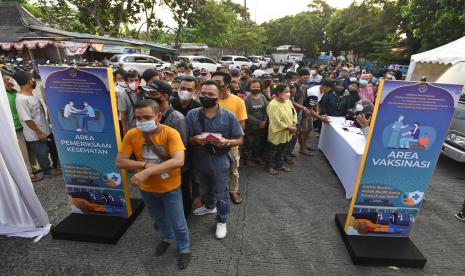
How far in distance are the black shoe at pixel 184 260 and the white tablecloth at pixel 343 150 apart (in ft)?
8.98

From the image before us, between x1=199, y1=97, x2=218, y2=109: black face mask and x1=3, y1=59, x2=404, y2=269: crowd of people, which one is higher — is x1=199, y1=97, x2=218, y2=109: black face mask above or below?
above

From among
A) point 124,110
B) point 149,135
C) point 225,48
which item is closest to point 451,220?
point 149,135

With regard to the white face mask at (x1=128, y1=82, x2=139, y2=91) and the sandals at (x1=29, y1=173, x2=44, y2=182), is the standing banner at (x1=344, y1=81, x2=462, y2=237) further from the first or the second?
the sandals at (x1=29, y1=173, x2=44, y2=182)

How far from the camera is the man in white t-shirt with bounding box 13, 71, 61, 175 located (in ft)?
13.4

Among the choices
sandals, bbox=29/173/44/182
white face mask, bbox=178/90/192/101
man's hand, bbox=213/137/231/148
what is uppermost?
white face mask, bbox=178/90/192/101

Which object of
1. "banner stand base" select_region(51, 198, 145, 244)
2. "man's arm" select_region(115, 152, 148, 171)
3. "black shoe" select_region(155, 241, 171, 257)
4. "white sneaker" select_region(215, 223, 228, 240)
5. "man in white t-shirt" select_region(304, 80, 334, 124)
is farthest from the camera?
"man in white t-shirt" select_region(304, 80, 334, 124)

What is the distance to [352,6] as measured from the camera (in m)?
26.7

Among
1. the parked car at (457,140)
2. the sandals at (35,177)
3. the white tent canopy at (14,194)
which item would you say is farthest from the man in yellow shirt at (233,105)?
the parked car at (457,140)

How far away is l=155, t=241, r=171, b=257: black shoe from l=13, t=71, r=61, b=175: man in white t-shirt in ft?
9.75

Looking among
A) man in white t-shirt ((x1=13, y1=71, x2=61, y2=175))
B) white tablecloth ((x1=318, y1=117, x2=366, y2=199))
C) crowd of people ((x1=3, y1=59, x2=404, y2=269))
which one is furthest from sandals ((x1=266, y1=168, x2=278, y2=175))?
man in white t-shirt ((x1=13, y1=71, x2=61, y2=175))

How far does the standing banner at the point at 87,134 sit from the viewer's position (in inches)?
117

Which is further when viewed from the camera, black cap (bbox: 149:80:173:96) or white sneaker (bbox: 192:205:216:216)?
white sneaker (bbox: 192:205:216:216)

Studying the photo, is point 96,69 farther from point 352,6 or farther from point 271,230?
point 352,6

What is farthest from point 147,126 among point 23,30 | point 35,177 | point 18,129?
point 23,30
